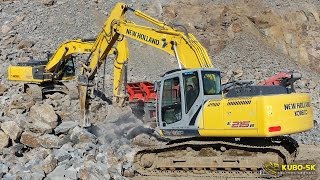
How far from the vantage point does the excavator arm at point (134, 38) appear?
1041 centimetres

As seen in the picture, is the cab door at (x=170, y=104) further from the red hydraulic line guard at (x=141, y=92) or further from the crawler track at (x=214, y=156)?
the red hydraulic line guard at (x=141, y=92)

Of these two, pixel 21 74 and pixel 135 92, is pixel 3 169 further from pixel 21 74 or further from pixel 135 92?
pixel 135 92

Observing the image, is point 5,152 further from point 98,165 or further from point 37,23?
point 37,23

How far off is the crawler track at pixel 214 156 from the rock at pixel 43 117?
A: 337 centimetres

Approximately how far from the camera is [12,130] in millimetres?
11312

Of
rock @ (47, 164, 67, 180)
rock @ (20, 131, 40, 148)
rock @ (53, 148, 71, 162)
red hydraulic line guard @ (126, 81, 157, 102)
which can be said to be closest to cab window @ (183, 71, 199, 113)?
rock @ (47, 164, 67, 180)

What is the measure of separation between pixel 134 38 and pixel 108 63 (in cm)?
1064

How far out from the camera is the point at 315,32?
100 ft

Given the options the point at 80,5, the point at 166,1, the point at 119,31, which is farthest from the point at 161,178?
the point at 166,1

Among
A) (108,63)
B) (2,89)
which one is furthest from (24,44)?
(2,89)

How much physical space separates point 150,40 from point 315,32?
2157cm

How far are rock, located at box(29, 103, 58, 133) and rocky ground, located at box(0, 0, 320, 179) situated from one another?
3cm

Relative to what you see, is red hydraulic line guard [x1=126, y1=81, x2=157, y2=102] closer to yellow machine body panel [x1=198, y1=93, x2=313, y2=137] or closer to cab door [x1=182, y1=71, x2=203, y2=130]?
cab door [x1=182, y1=71, x2=203, y2=130]

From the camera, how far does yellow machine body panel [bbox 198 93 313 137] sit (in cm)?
818
